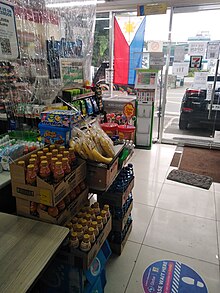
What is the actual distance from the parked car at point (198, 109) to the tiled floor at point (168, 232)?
5.98ft

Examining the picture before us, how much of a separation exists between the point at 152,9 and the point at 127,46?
2.53 ft

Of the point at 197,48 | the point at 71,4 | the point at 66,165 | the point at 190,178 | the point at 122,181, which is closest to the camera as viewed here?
the point at 66,165

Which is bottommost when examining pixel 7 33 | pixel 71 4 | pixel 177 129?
pixel 177 129

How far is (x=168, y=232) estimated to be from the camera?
7.32 ft

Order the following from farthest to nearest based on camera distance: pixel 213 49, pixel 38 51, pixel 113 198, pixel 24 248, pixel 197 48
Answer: pixel 197 48, pixel 213 49, pixel 38 51, pixel 113 198, pixel 24 248

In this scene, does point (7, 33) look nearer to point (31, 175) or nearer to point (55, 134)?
point (55, 134)

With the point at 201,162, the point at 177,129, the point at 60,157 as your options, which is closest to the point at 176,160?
the point at 201,162

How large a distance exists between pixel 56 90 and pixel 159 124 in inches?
109

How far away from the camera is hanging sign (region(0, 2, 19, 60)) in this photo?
191 cm

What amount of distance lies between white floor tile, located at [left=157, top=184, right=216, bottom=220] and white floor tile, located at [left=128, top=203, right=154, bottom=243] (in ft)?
0.67

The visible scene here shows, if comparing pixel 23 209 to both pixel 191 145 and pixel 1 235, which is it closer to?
pixel 1 235

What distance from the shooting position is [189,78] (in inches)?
176

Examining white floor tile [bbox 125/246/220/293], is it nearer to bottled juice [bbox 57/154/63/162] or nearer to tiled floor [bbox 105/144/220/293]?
tiled floor [bbox 105/144/220/293]

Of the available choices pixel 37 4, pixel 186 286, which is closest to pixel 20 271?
pixel 186 286
